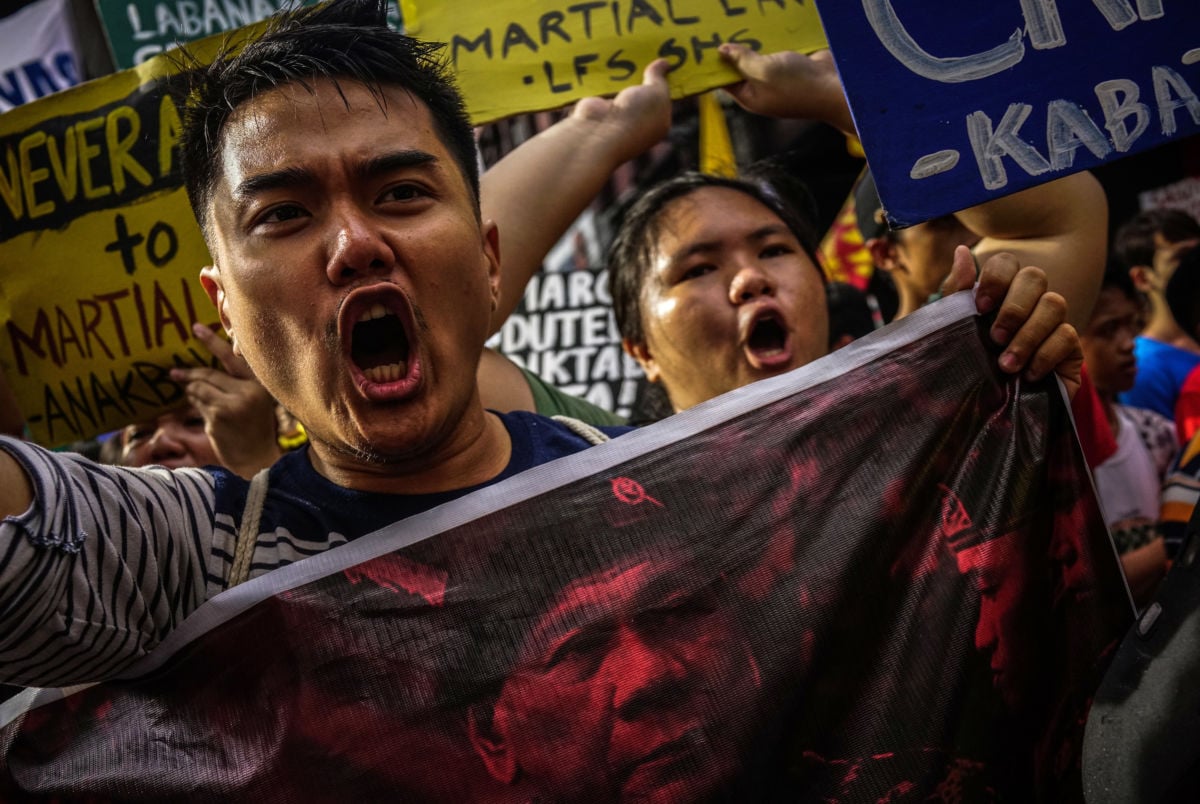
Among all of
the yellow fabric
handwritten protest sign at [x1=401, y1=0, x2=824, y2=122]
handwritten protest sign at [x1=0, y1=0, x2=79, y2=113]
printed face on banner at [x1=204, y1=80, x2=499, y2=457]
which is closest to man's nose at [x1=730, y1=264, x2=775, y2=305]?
handwritten protest sign at [x1=401, y1=0, x2=824, y2=122]

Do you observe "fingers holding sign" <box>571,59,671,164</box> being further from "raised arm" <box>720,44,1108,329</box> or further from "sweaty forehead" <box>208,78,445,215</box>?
"sweaty forehead" <box>208,78,445,215</box>

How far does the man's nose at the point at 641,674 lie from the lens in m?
1.26

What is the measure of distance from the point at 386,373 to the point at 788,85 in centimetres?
131

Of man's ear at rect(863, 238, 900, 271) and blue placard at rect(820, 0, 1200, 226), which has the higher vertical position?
blue placard at rect(820, 0, 1200, 226)

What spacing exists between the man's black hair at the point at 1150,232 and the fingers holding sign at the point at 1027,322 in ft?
10.9

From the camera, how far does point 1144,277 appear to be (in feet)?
14.5

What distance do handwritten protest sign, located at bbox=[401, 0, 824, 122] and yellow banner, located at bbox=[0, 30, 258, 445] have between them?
2.16ft

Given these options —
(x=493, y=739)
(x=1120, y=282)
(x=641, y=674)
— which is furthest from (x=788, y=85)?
(x=1120, y=282)

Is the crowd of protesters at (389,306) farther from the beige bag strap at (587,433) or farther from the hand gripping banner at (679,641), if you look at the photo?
the hand gripping banner at (679,641)

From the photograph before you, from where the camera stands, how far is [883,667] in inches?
52.0

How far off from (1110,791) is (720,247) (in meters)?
1.49

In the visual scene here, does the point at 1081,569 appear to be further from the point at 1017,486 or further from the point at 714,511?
the point at 714,511

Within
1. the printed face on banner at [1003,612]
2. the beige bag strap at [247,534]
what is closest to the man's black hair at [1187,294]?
the printed face on banner at [1003,612]

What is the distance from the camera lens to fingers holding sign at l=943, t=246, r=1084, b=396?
1468 mm
